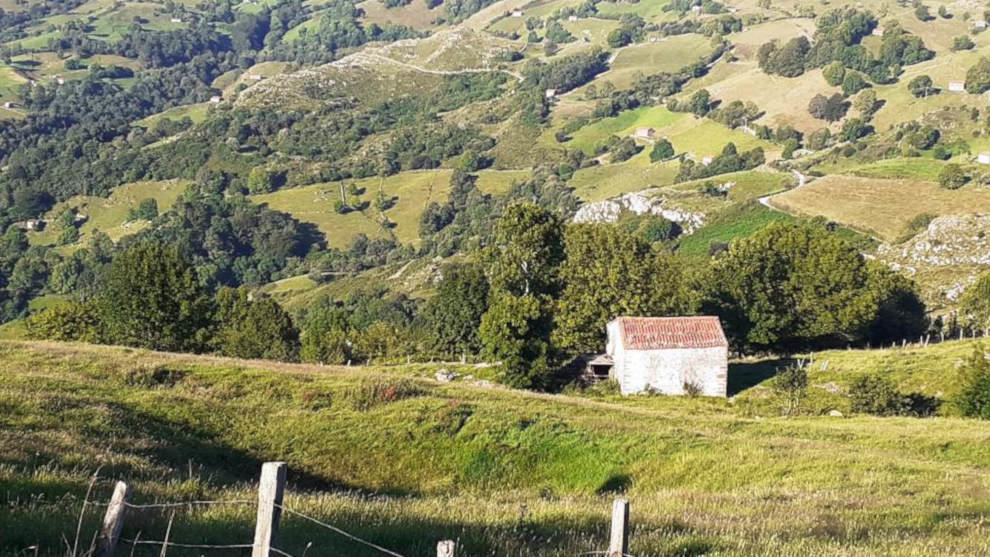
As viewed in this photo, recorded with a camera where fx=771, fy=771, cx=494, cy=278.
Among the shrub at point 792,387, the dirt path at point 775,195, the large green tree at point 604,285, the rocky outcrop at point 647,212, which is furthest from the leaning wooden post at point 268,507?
the dirt path at point 775,195

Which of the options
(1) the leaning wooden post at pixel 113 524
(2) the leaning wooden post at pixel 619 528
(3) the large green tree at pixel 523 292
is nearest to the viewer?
(1) the leaning wooden post at pixel 113 524

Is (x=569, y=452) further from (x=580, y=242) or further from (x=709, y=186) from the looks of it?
(x=709, y=186)

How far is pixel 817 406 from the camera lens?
176 ft

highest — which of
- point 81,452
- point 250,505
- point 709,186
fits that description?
point 250,505

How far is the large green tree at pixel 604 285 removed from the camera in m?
71.1

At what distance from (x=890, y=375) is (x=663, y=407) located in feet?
64.6

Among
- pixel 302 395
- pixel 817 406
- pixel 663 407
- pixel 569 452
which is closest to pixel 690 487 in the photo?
pixel 569 452

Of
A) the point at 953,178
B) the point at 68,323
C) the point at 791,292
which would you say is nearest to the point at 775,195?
the point at 953,178

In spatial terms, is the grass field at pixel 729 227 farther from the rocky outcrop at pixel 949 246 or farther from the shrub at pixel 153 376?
the shrub at pixel 153 376

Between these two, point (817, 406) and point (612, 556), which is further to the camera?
point (817, 406)

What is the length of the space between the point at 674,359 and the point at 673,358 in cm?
11

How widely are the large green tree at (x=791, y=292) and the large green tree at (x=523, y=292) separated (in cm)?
1683

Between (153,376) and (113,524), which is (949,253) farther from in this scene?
(113,524)

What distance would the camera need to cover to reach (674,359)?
58.8 m
